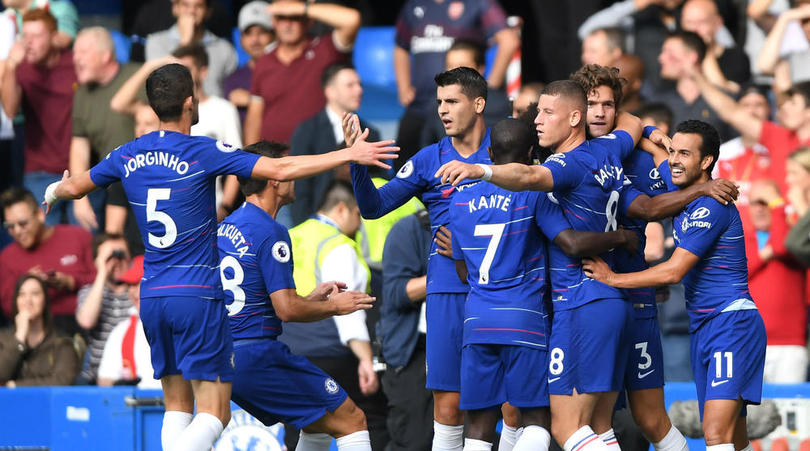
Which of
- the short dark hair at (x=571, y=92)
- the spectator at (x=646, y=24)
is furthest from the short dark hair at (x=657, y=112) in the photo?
the short dark hair at (x=571, y=92)

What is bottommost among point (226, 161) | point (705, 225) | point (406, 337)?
point (406, 337)

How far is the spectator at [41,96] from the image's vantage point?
13.1 meters

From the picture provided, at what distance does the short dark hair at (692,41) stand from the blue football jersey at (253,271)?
17.6 feet

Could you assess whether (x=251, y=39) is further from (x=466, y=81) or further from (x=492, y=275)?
(x=492, y=275)

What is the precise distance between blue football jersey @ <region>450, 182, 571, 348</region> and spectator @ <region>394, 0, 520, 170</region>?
196 inches

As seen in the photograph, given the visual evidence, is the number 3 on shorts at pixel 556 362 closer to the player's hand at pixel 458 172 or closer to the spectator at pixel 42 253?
the player's hand at pixel 458 172

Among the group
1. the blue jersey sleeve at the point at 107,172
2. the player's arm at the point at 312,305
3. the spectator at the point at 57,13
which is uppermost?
the spectator at the point at 57,13

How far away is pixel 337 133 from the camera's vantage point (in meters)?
11.7

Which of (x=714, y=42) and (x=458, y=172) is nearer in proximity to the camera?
(x=458, y=172)

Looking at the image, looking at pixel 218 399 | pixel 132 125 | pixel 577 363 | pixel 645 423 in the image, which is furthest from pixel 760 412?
pixel 132 125

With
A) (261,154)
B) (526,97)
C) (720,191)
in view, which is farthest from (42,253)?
(720,191)

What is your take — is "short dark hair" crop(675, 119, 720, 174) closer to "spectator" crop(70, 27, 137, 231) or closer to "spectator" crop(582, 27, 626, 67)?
"spectator" crop(582, 27, 626, 67)

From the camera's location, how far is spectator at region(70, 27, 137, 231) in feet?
40.9

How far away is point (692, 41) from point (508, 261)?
5.17 meters
